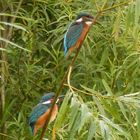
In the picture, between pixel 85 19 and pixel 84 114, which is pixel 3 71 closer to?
pixel 85 19

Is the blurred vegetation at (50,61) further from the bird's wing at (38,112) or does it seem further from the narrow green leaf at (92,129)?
the narrow green leaf at (92,129)

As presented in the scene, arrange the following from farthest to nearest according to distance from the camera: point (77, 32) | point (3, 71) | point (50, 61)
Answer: point (50, 61) < point (3, 71) < point (77, 32)

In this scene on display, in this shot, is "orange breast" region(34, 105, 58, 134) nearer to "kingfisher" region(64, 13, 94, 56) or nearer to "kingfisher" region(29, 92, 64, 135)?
"kingfisher" region(29, 92, 64, 135)

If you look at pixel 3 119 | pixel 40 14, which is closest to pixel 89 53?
pixel 40 14

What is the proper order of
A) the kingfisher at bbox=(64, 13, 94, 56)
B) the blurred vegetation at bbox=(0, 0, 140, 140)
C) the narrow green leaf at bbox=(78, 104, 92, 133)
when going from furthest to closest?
the blurred vegetation at bbox=(0, 0, 140, 140), the kingfisher at bbox=(64, 13, 94, 56), the narrow green leaf at bbox=(78, 104, 92, 133)

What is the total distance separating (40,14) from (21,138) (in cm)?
64

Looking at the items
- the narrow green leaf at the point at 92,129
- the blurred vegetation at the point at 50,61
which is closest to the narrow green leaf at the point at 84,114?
the narrow green leaf at the point at 92,129

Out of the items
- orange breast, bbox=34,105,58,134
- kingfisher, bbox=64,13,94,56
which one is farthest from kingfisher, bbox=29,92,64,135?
kingfisher, bbox=64,13,94,56

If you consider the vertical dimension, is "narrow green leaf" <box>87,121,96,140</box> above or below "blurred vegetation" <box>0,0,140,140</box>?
above

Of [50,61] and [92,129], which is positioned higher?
[92,129]

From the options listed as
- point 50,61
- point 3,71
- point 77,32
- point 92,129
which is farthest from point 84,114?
point 50,61

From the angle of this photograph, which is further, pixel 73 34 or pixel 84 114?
pixel 73 34

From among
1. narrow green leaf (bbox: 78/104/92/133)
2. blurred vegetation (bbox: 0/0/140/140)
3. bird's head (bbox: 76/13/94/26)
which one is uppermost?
bird's head (bbox: 76/13/94/26)

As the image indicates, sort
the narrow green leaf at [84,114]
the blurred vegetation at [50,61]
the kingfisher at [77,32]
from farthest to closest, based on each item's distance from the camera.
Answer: the blurred vegetation at [50,61]
the kingfisher at [77,32]
the narrow green leaf at [84,114]
